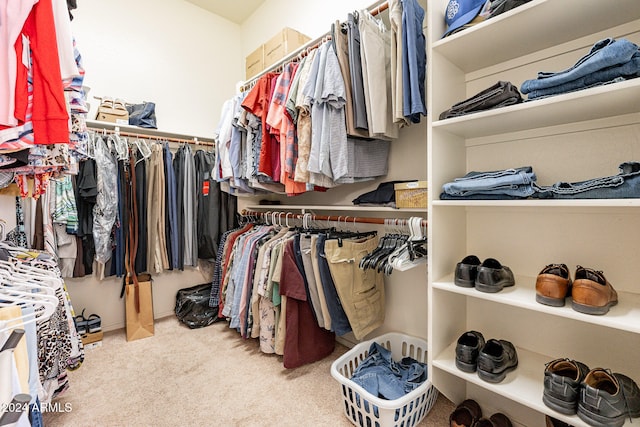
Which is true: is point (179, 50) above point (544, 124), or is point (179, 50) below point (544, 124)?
→ above

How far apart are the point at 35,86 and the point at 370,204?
1550 mm

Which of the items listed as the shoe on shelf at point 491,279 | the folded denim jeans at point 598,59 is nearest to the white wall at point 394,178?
the shoe on shelf at point 491,279

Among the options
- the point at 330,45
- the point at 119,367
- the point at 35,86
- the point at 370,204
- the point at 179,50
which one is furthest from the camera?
the point at 179,50

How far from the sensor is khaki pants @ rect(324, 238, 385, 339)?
1.70m

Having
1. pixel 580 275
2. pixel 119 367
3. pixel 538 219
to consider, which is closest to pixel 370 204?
pixel 538 219

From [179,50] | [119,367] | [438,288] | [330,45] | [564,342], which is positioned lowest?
[119,367]

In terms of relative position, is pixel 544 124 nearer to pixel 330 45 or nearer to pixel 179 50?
pixel 330 45

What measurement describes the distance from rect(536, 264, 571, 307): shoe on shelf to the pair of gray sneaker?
241 mm

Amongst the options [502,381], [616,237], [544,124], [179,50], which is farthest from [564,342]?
[179,50]

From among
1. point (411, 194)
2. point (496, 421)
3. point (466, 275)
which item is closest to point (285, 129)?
point (411, 194)

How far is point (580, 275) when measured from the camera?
1083mm

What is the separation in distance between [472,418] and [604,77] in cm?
145

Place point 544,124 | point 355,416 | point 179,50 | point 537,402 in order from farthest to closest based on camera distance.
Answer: point 179,50 < point 355,416 < point 544,124 < point 537,402

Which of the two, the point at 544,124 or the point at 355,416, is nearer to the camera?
the point at 544,124
